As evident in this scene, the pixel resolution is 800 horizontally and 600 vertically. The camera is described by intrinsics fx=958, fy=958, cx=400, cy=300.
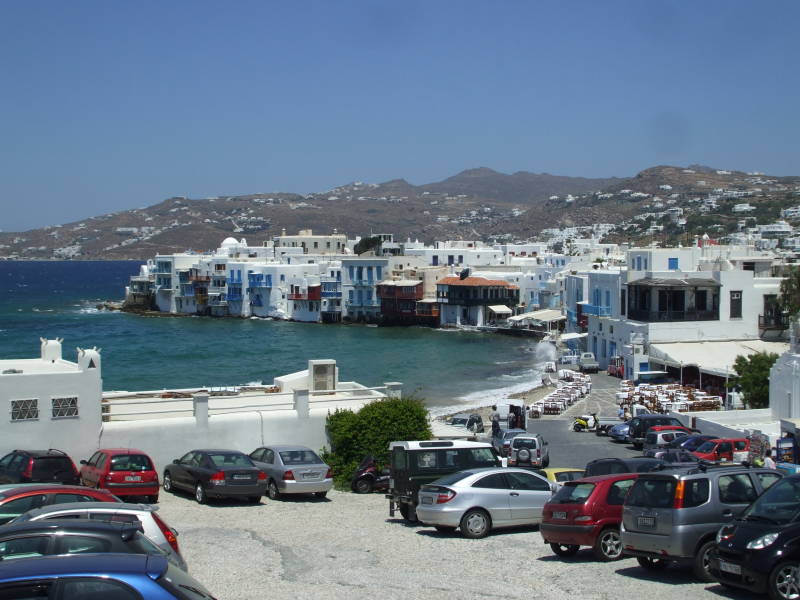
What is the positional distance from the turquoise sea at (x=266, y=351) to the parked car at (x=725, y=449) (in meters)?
20.7

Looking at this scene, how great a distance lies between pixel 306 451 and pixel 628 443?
1333 centimetres

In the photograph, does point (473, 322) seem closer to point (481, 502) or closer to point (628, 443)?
point (628, 443)

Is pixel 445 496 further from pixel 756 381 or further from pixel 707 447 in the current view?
pixel 756 381

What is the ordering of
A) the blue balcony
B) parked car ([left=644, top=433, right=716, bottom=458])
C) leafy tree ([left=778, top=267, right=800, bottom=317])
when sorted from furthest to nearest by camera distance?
the blue balcony < leafy tree ([left=778, top=267, right=800, bottom=317]) < parked car ([left=644, top=433, right=716, bottom=458])

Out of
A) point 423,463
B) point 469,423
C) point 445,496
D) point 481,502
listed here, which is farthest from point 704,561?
point 469,423

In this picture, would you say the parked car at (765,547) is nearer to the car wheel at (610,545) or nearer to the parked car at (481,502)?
the car wheel at (610,545)

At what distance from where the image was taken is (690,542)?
882cm

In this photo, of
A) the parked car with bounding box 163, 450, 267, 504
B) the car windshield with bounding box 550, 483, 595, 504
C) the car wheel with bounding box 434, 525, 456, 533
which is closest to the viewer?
the car windshield with bounding box 550, 483, 595, 504

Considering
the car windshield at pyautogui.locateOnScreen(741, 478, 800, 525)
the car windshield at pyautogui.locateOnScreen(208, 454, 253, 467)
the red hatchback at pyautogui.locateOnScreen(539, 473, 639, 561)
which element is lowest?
the car windshield at pyautogui.locateOnScreen(208, 454, 253, 467)

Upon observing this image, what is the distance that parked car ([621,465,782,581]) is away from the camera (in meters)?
8.84

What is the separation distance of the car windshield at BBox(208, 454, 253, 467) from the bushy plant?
3.29m

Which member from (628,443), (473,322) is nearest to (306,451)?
(628,443)

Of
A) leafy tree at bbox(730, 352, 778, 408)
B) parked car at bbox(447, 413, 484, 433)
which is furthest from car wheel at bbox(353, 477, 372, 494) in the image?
leafy tree at bbox(730, 352, 778, 408)

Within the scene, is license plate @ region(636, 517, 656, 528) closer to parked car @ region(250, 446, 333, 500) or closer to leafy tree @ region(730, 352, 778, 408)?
parked car @ region(250, 446, 333, 500)
